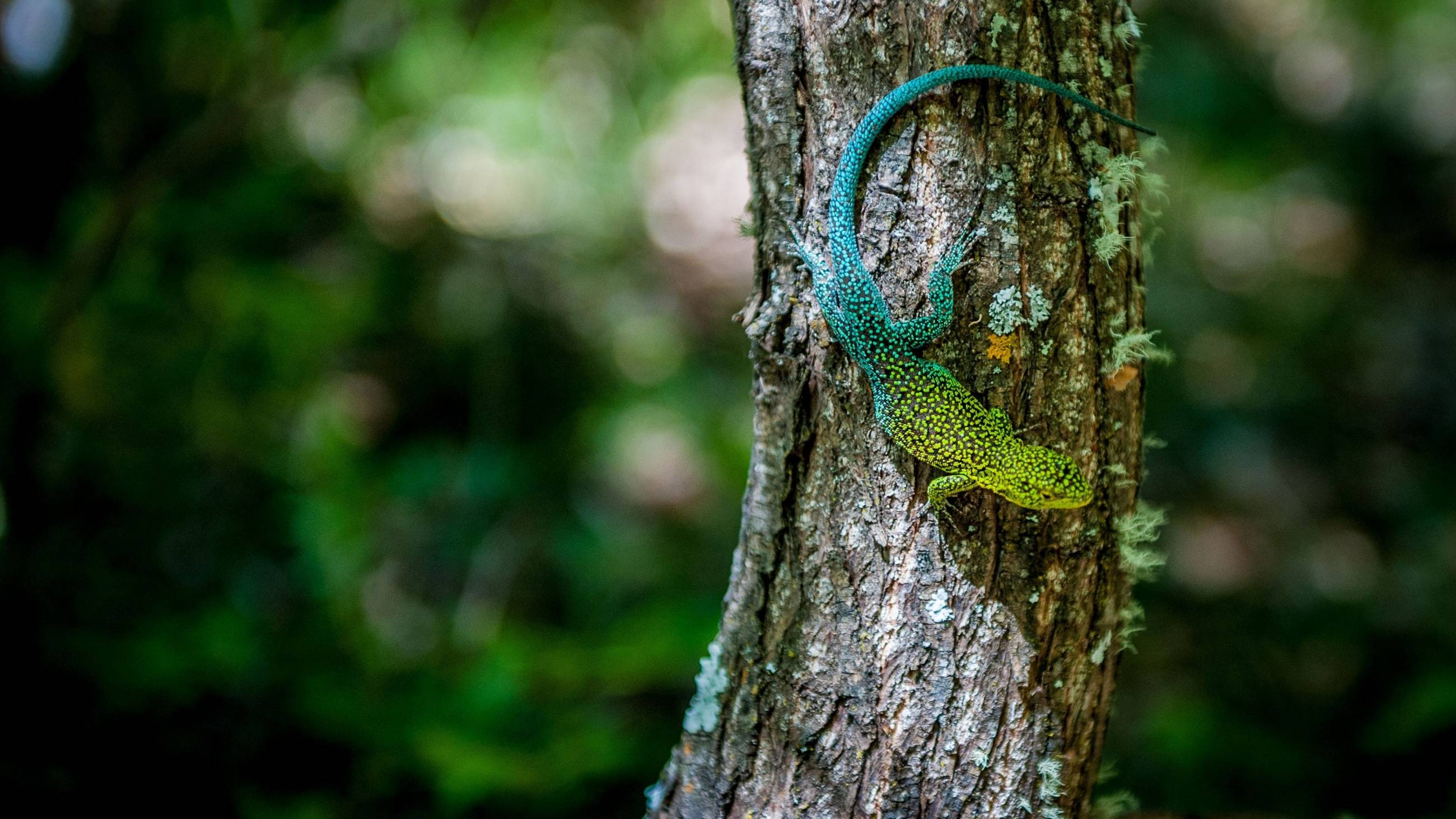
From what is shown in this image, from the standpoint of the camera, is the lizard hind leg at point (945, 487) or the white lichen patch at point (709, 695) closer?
the lizard hind leg at point (945, 487)

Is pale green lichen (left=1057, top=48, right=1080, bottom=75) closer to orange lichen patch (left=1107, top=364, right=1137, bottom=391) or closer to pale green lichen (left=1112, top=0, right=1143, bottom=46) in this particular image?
pale green lichen (left=1112, top=0, right=1143, bottom=46)

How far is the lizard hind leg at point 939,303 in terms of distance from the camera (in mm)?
1460

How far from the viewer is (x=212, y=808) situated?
3535 millimetres

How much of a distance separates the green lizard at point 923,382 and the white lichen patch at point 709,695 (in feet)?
2.11

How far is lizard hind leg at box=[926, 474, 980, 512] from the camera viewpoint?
1.51 meters

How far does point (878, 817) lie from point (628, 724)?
8.29 feet

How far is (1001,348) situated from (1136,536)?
0.48 m

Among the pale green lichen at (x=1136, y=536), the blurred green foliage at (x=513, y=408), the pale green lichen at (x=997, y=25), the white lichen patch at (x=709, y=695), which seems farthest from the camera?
the blurred green foliage at (x=513, y=408)

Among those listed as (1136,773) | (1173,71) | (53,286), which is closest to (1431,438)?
(1173,71)

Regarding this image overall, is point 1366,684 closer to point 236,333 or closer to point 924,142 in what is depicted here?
point 924,142

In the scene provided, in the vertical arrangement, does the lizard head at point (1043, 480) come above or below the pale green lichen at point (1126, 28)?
below

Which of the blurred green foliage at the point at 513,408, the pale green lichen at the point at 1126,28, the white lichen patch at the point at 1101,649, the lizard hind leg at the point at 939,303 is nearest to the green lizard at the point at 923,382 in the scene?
the lizard hind leg at the point at 939,303

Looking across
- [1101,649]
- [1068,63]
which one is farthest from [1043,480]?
[1068,63]

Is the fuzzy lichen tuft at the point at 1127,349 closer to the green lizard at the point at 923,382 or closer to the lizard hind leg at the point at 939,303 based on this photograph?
the green lizard at the point at 923,382
